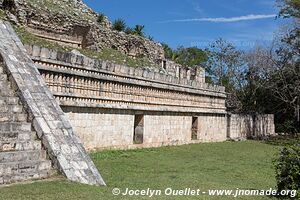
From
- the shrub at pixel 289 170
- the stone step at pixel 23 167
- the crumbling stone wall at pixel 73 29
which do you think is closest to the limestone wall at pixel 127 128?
the stone step at pixel 23 167

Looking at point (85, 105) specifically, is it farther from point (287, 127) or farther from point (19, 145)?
point (287, 127)

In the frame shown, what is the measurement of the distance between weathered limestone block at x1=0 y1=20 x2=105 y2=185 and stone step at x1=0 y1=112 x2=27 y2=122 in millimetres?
138

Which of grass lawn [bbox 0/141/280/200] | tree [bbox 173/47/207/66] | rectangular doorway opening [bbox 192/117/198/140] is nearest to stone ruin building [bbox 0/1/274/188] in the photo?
rectangular doorway opening [bbox 192/117/198/140]

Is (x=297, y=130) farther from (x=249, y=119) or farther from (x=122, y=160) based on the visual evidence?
(x=122, y=160)

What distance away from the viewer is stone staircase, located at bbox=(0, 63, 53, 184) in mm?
5273

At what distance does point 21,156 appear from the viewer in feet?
18.1

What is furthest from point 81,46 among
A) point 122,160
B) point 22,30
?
point 122,160

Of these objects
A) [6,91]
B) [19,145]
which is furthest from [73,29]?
[19,145]

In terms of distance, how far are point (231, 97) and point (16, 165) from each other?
87.8 feet

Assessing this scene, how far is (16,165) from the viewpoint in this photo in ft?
17.5

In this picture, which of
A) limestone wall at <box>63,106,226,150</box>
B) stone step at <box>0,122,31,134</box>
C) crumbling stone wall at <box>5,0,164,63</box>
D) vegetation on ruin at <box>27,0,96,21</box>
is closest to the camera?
stone step at <box>0,122,31,134</box>

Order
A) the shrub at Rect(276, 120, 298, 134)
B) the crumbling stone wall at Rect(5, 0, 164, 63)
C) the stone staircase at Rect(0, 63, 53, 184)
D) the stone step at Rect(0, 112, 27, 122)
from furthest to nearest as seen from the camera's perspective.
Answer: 1. the shrub at Rect(276, 120, 298, 134)
2. the crumbling stone wall at Rect(5, 0, 164, 63)
3. the stone step at Rect(0, 112, 27, 122)
4. the stone staircase at Rect(0, 63, 53, 184)

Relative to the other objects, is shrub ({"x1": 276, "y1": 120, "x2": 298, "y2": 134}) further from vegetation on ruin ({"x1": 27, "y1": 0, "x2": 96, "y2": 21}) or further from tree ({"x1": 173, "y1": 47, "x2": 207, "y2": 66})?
tree ({"x1": 173, "y1": 47, "x2": 207, "y2": 66})

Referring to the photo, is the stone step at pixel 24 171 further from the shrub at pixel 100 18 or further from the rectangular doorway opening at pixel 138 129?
the shrub at pixel 100 18
